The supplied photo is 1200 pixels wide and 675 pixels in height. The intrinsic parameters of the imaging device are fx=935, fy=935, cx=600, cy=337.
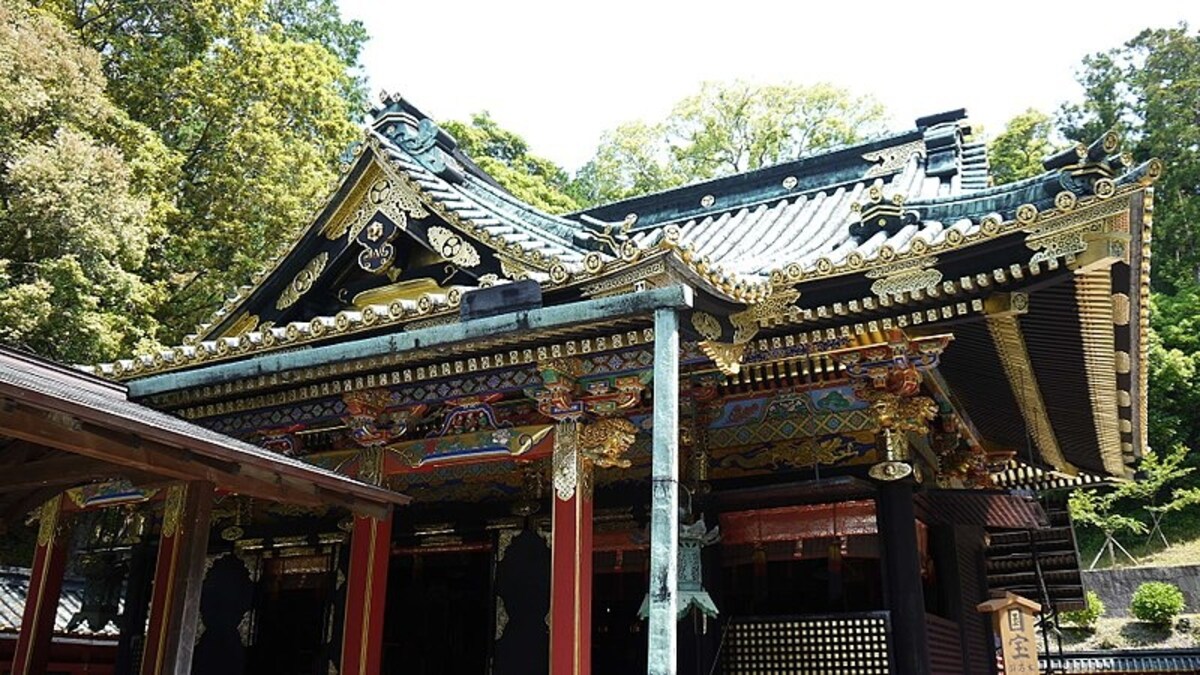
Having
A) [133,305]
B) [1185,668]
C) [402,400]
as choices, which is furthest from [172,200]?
[1185,668]

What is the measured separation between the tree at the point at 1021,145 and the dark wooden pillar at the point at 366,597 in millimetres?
36756

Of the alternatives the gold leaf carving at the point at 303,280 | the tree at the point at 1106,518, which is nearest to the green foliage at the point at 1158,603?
the tree at the point at 1106,518

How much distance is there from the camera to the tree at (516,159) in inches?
1390

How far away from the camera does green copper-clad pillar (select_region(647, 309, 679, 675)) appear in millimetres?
5102

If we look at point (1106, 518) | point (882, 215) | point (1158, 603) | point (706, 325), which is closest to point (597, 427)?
point (706, 325)

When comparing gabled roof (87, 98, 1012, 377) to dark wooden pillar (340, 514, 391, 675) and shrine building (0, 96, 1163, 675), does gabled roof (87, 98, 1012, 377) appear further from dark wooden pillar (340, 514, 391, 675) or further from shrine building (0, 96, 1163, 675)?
dark wooden pillar (340, 514, 391, 675)

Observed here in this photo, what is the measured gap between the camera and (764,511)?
28.5 feet

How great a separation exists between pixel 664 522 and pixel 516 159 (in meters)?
34.8

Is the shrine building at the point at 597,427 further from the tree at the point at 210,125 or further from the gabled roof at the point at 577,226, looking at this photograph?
the tree at the point at 210,125

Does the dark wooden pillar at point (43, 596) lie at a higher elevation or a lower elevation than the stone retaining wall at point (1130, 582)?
lower

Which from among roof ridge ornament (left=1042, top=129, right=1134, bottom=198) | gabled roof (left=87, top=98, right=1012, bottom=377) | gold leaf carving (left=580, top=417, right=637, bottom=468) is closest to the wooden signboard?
gabled roof (left=87, top=98, right=1012, bottom=377)

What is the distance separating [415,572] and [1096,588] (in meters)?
26.7

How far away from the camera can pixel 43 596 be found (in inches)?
344

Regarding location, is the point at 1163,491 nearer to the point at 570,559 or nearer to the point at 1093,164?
the point at 1093,164
